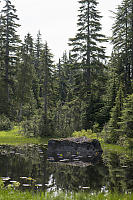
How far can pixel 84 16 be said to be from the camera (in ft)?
99.7

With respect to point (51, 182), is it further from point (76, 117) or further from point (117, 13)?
point (117, 13)

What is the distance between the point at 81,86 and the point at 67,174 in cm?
2117

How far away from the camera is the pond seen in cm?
682

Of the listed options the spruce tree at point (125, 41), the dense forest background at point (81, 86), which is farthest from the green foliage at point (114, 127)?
the spruce tree at point (125, 41)

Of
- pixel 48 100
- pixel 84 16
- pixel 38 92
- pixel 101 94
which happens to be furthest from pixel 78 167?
pixel 38 92

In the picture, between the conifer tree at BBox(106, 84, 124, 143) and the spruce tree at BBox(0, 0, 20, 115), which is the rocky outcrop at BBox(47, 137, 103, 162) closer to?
the conifer tree at BBox(106, 84, 124, 143)

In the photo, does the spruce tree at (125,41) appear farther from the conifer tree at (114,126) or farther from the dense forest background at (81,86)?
the conifer tree at (114,126)

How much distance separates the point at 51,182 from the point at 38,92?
3868cm

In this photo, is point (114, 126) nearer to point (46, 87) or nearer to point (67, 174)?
point (46, 87)

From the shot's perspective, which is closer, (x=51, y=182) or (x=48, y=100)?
(x=51, y=182)

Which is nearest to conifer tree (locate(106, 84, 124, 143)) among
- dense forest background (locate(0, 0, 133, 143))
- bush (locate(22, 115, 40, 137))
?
dense forest background (locate(0, 0, 133, 143))

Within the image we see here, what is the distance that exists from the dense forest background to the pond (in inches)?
224

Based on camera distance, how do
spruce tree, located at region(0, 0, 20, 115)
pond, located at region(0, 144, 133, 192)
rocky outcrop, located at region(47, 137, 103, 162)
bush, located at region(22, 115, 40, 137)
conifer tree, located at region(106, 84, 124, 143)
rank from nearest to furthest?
pond, located at region(0, 144, 133, 192) < rocky outcrop, located at region(47, 137, 103, 162) < conifer tree, located at region(106, 84, 124, 143) < bush, located at region(22, 115, 40, 137) < spruce tree, located at region(0, 0, 20, 115)

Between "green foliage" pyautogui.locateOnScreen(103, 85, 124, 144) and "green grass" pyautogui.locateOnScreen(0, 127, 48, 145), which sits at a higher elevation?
"green foliage" pyautogui.locateOnScreen(103, 85, 124, 144)
